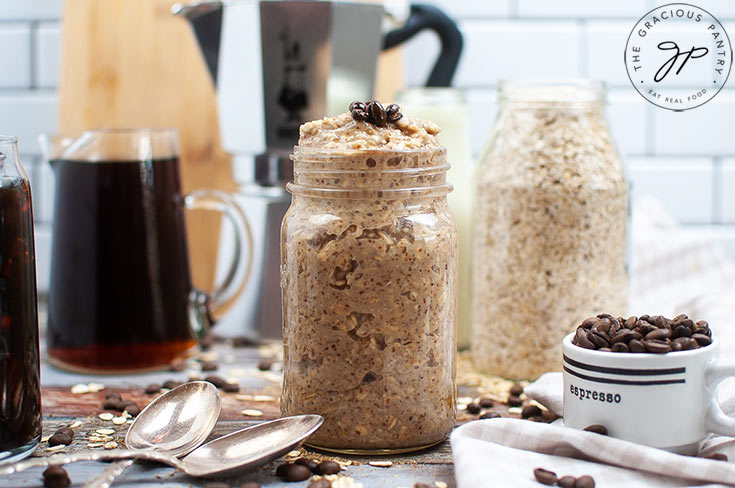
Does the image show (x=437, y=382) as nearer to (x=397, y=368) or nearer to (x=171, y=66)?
(x=397, y=368)

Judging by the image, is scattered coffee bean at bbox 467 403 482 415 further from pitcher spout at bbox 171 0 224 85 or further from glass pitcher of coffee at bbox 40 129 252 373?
pitcher spout at bbox 171 0 224 85

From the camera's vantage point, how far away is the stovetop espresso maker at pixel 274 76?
1295 mm

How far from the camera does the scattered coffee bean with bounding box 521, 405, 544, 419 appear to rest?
1.02 m

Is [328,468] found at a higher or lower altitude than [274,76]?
lower

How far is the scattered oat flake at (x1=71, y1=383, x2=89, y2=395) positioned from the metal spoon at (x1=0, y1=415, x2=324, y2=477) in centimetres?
28

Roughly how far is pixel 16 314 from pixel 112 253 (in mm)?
338

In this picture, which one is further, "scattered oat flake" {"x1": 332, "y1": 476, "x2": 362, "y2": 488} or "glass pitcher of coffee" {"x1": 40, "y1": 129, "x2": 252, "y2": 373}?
"glass pitcher of coffee" {"x1": 40, "y1": 129, "x2": 252, "y2": 373}

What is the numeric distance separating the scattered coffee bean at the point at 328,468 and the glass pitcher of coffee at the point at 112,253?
47 centimetres

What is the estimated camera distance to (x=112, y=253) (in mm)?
1201

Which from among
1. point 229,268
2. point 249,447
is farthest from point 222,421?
point 229,268

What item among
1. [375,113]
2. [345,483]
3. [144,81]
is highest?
[144,81]

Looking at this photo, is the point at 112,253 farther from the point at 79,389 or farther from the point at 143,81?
the point at 143,81

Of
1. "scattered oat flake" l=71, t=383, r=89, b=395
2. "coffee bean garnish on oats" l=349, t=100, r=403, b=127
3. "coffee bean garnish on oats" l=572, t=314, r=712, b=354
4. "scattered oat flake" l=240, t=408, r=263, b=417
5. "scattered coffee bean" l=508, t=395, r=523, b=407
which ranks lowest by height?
"scattered oat flake" l=240, t=408, r=263, b=417

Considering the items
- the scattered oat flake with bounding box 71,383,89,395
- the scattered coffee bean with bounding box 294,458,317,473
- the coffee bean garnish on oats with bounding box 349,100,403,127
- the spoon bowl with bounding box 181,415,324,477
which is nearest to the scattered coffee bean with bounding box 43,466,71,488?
the spoon bowl with bounding box 181,415,324,477
